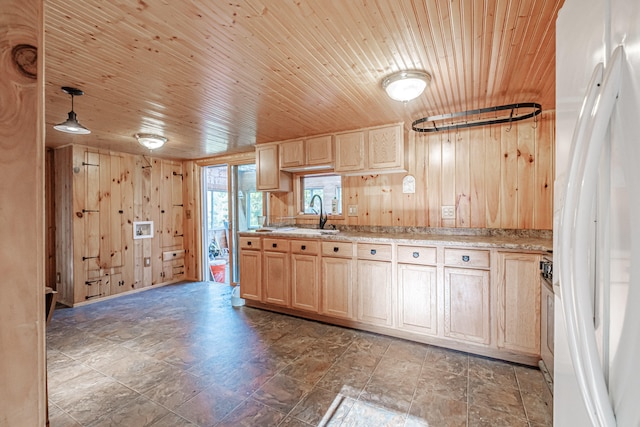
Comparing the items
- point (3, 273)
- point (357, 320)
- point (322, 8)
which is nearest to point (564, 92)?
point (322, 8)

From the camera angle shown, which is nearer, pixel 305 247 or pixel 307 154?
pixel 305 247

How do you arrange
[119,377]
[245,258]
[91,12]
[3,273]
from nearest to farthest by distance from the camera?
[3,273]
[91,12]
[119,377]
[245,258]

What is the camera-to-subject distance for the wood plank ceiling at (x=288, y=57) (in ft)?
4.58

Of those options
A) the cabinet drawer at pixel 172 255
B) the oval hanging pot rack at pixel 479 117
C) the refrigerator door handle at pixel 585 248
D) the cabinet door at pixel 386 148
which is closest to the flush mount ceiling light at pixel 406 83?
the oval hanging pot rack at pixel 479 117

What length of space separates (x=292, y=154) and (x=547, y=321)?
296cm

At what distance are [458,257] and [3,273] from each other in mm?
2604

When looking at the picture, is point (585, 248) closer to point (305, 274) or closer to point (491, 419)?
point (491, 419)

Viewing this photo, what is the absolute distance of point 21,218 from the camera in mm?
550

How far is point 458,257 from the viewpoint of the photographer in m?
2.42

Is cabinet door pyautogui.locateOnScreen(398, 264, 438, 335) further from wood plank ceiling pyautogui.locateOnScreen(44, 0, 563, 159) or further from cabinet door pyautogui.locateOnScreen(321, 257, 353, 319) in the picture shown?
wood plank ceiling pyautogui.locateOnScreen(44, 0, 563, 159)

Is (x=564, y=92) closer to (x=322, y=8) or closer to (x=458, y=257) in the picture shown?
(x=322, y=8)

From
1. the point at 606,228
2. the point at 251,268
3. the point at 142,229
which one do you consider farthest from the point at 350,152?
the point at 142,229

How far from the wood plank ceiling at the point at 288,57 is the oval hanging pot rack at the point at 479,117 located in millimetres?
90

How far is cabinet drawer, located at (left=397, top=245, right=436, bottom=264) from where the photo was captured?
252 cm
